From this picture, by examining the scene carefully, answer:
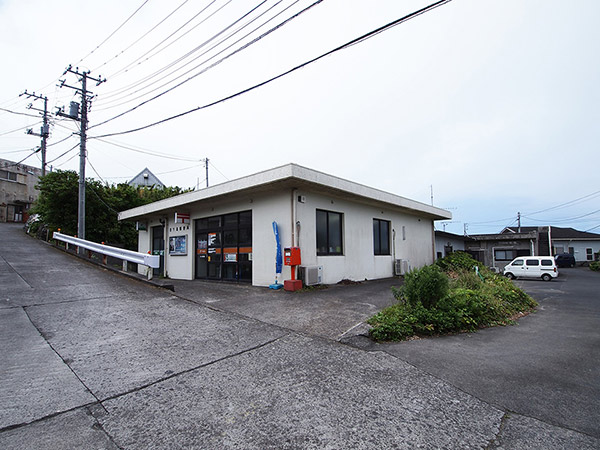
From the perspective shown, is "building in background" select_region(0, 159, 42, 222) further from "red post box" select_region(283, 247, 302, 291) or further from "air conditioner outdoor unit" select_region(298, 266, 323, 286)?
"air conditioner outdoor unit" select_region(298, 266, 323, 286)

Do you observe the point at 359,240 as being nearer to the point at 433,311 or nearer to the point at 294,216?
the point at 294,216

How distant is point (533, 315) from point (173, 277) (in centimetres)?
1335

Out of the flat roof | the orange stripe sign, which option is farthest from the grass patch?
the orange stripe sign

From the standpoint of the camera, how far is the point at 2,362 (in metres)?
3.75

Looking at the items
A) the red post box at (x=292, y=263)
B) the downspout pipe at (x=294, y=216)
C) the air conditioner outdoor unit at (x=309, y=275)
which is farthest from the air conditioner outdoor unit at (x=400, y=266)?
the downspout pipe at (x=294, y=216)

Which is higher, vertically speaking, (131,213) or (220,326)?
(131,213)

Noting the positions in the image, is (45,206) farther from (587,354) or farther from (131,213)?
(587,354)

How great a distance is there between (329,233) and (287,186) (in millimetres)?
2543

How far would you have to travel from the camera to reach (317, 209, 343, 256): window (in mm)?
10508

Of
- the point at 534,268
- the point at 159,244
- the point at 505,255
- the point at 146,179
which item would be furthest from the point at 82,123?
the point at 505,255

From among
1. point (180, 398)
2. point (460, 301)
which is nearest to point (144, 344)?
point (180, 398)

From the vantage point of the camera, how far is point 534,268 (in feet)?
66.6

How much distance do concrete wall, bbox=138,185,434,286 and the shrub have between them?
13.8 feet

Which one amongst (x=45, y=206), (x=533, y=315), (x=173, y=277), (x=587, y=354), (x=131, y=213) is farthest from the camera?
(x=45, y=206)
